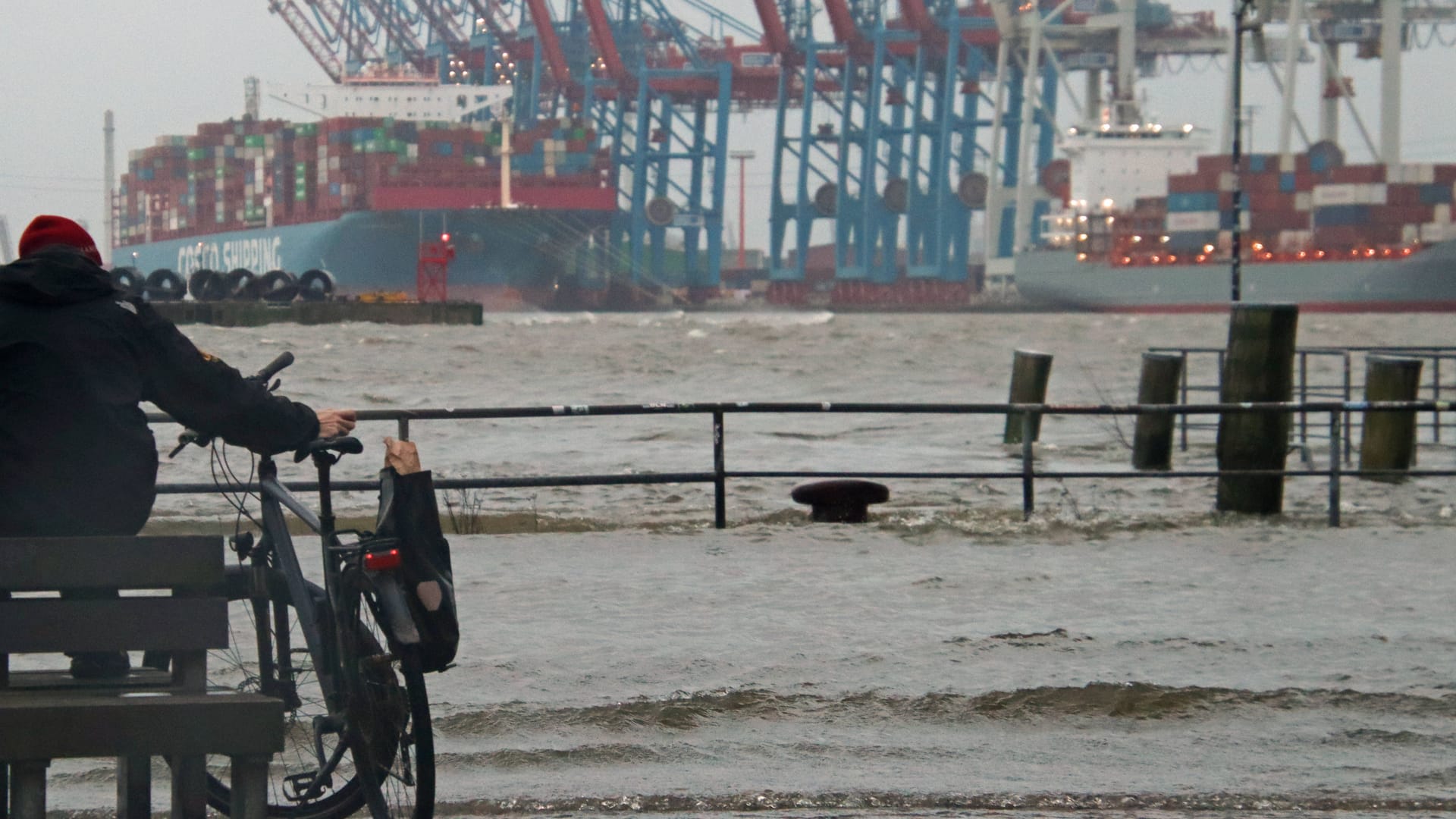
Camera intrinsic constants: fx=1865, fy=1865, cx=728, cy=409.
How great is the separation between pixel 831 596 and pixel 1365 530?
4694 mm

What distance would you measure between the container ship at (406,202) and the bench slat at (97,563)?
89.4 meters

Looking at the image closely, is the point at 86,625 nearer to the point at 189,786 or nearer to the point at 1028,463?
the point at 189,786

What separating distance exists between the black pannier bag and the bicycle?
3cm

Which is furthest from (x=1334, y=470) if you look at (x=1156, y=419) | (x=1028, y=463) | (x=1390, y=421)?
(x=1156, y=419)

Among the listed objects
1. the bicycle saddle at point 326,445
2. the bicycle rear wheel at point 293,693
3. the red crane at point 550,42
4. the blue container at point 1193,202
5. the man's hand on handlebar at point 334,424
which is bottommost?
the bicycle rear wheel at point 293,693

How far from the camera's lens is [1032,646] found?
7.59 m

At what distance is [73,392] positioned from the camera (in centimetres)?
379

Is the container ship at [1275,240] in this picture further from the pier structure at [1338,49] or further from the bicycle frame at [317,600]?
the bicycle frame at [317,600]

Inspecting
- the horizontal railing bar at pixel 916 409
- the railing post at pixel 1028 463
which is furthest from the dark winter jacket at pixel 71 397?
the railing post at pixel 1028 463

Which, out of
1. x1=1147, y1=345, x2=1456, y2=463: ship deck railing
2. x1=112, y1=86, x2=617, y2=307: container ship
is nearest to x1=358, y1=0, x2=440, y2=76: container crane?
x1=112, y1=86, x2=617, y2=307: container ship

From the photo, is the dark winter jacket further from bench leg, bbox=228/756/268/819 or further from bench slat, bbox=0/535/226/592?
bench leg, bbox=228/756/268/819

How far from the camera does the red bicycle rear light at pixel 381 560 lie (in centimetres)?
379

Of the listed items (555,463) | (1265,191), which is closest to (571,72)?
(1265,191)

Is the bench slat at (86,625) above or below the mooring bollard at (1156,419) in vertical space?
above
